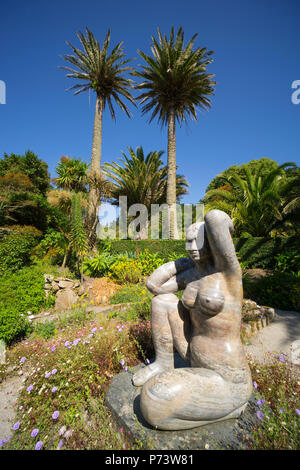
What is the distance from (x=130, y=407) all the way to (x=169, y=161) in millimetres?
10680

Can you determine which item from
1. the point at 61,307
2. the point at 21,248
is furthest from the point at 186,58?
the point at 61,307

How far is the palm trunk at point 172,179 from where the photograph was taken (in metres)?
9.99

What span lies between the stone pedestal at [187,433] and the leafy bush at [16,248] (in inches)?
253

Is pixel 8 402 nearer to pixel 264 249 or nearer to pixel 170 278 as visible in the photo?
pixel 170 278

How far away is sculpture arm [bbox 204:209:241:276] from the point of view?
1.32 meters

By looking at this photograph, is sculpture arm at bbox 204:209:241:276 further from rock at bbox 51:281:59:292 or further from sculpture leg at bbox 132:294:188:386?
rock at bbox 51:281:59:292

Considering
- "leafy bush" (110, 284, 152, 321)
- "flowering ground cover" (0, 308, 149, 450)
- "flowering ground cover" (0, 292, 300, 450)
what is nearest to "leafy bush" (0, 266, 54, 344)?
"flowering ground cover" (0, 292, 300, 450)

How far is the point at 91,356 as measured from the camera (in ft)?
7.61

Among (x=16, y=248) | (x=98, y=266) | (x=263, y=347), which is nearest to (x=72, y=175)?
(x=16, y=248)

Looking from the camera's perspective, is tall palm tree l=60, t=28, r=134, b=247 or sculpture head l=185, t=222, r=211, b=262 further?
tall palm tree l=60, t=28, r=134, b=247

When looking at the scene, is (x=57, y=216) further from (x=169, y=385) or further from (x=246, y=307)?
(x=169, y=385)

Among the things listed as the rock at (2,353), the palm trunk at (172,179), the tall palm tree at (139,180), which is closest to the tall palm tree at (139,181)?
the tall palm tree at (139,180)

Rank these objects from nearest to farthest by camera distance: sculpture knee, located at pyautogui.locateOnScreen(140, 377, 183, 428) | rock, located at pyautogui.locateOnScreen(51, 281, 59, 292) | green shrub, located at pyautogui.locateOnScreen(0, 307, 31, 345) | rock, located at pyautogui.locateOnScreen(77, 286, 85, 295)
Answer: sculpture knee, located at pyautogui.locateOnScreen(140, 377, 183, 428) → green shrub, located at pyautogui.locateOnScreen(0, 307, 31, 345) → rock, located at pyautogui.locateOnScreen(51, 281, 59, 292) → rock, located at pyautogui.locateOnScreen(77, 286, 85, 295)

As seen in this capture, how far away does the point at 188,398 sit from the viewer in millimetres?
1240
